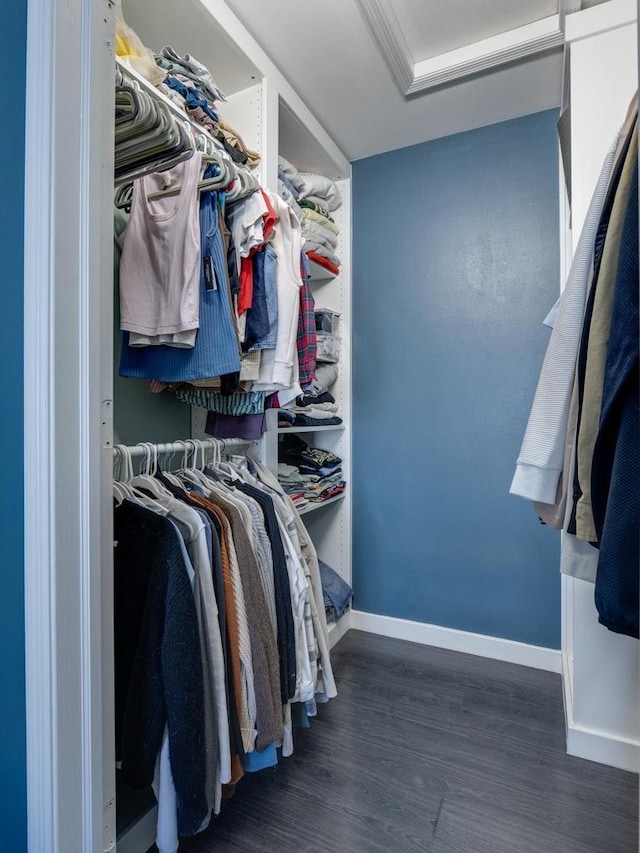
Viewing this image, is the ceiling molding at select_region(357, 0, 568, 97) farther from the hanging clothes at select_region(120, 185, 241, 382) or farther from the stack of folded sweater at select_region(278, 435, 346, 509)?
the stack of folded sweater at select_region(278, 435, 346, 509)

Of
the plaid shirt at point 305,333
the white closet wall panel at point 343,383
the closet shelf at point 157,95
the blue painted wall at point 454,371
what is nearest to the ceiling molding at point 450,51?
the blue painted wall at point 454,371

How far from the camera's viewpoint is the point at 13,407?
67 centimetres

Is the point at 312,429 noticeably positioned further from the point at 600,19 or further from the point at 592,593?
the point at 600,19

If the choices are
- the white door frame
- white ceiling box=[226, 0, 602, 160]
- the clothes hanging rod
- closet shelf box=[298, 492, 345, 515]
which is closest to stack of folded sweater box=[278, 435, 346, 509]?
closet shelf box=[298, 492, 345, 515]

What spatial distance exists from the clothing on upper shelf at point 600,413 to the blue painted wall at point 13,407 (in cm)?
88

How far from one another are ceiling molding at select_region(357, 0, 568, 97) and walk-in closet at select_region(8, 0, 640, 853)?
0.01 m

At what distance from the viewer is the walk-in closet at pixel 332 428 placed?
2.21 feet

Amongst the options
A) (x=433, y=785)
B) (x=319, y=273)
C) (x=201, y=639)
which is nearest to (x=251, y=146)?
(x=319, y=273)

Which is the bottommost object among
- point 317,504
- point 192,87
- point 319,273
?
point 317,504

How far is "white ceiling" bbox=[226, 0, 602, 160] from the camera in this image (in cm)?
156

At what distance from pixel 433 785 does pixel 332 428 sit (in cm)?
147

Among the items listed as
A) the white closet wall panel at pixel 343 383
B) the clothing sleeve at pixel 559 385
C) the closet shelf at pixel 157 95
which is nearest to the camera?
the clothing sleeve at pixel 559 385

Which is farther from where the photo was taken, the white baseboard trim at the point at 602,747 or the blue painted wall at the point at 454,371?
the blue painted wall at the point at 454,371

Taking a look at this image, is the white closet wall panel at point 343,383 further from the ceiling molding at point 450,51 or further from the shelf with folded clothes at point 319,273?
the ceiling molding at point 450,51
